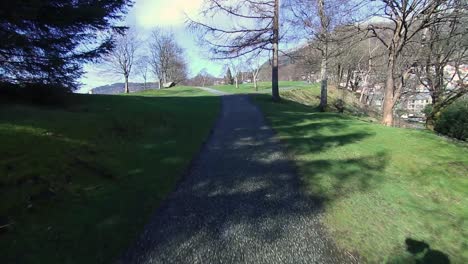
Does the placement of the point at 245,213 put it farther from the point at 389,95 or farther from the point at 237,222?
the point at 389,95

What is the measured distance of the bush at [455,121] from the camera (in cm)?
1292

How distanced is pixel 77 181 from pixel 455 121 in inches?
616

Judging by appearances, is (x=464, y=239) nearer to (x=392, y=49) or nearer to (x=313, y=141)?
(x=313, y=141)

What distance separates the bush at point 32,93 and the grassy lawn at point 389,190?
783 centimetres

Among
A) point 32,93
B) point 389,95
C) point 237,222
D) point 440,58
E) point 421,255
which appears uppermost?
point 440,58

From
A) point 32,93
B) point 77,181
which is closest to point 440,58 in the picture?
point 77,181

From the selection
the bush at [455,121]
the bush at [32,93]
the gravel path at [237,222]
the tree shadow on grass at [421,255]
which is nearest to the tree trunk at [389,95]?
the bush at [455,121]

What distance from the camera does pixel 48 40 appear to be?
872 cm

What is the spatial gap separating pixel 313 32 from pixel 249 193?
582 inches

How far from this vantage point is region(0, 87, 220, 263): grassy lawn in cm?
333

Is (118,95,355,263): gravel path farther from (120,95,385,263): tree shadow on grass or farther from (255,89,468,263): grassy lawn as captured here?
(255,89,468,263): grassy lawn

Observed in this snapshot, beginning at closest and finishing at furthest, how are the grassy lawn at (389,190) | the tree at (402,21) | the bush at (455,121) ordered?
the grassy lawn at (389,190) → the tree at (402,21) → the bush at (455,121)

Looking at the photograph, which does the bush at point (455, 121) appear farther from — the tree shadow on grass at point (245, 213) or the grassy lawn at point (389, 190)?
the tree shadow on grass at point (245, 213)

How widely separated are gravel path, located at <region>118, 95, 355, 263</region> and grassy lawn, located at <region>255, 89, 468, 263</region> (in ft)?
1.27
